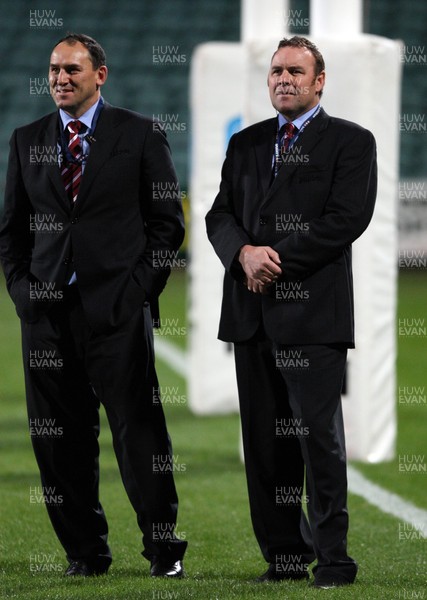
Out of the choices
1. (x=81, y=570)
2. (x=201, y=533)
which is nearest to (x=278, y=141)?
(x=81, y=570)

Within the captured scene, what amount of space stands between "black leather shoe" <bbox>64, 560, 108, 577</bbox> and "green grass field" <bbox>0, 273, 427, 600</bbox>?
0.04m

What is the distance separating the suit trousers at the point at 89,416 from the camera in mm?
3758

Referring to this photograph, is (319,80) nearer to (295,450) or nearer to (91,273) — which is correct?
(91,273)

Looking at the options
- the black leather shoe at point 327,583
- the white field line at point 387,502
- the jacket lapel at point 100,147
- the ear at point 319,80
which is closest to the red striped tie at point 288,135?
the ear at point 319,80

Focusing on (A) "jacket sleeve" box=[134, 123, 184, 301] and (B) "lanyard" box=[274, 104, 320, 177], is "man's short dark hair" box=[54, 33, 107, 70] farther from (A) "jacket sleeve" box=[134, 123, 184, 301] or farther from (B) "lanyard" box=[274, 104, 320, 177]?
(B) "lanyard" box=[274, 104, 320, 177]

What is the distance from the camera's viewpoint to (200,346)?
Result: 790 centimetres

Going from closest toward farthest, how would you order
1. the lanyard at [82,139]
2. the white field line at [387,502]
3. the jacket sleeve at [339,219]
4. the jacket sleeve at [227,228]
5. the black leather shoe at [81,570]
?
the jacket sleeve at [339,219] → the jacket sleeve at [227,228] → the lanyard at [82,139] → the black leather shoe at [81,570] → the white field line at [387,502]

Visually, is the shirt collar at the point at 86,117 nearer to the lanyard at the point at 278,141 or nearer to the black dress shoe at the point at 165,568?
the lanyard at the point at 278,141

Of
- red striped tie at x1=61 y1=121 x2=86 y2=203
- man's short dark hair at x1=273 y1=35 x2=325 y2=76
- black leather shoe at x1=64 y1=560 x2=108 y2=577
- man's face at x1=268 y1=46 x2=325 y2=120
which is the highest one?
man's short dark hair at x1=273 y1=35 x2=325 y2=76

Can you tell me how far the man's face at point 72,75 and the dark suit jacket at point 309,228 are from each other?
0.54 meters

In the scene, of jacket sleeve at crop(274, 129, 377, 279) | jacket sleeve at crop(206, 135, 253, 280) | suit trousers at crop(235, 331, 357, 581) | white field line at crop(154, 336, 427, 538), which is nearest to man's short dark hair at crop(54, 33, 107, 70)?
jacket sleeve at crop(206, 135, 253, 280)

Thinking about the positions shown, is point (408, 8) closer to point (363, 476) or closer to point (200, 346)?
point (200, 346)

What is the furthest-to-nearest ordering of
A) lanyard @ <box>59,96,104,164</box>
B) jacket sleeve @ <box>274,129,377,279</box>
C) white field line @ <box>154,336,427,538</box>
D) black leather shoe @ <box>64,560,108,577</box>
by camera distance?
white field line @ <box>154,336,427,538</box> → black leather shoe @ <box>64,560,108,577</box> → lanyard @ <box>59,96,104,164</box> → jacket sleeve @ <box>274,129,377,279</box>

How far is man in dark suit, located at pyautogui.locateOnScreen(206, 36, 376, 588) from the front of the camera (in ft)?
11.9
